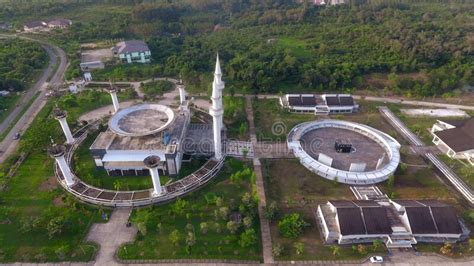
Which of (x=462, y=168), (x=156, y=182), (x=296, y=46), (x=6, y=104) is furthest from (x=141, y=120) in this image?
(x=296, y=46)

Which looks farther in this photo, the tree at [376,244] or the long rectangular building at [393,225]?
the long rectangular building at [393,225]

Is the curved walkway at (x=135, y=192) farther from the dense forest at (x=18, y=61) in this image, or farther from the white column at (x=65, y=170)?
the dense forest at (x=18, y=61)

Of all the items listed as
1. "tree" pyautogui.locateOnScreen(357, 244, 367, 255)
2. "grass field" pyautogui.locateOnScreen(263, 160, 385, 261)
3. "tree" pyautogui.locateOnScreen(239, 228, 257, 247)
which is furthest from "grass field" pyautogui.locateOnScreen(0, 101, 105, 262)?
"tree" pyautogui.locateOnScreen(357, 244, 367, 255)

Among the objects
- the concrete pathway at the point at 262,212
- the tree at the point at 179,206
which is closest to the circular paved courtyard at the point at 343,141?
the concrete pathway at the point at 262,212

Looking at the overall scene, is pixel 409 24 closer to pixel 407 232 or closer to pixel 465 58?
pixel 465 58

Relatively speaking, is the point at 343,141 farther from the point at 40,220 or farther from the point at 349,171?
the point at 40,220

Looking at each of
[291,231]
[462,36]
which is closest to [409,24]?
[462,36]
